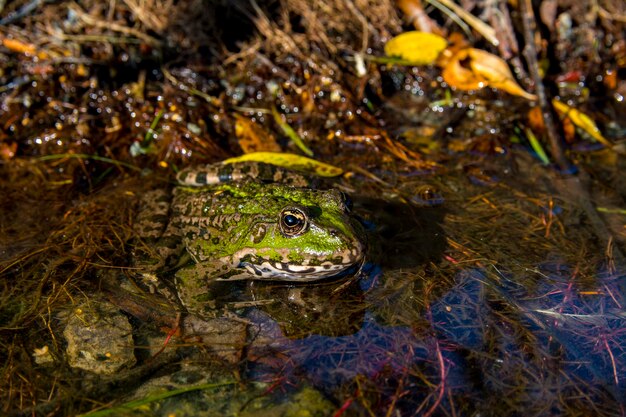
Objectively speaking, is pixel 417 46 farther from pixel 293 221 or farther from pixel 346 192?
pixel 293 221

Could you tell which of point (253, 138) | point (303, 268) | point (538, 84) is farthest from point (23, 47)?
point (538, 84)

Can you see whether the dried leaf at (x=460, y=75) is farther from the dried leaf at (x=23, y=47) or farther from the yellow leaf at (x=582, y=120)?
the dried leaf at (x=23, y=47)

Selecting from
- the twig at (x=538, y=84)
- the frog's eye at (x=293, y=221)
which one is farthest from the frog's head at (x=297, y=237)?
the twig at (x=538, y=84)


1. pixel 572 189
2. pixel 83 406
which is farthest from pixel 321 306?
pixel 572 189

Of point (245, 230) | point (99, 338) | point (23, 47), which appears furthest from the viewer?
point (23, 47)

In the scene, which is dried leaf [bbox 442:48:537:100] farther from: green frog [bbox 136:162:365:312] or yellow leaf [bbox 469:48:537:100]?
green frog [bbox 136:162:365:312]

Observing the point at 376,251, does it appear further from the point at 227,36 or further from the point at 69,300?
the point at 227,36
